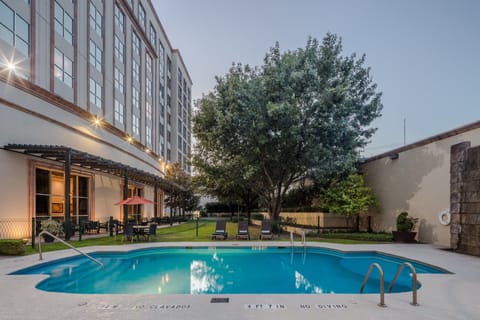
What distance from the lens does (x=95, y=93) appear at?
22.0 meters

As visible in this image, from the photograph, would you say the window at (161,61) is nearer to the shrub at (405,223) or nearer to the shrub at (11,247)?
the shrub at (11,247)

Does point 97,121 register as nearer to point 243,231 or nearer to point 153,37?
point 243,231

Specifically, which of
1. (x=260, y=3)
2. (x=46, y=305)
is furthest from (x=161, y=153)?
(x=46, y=305)

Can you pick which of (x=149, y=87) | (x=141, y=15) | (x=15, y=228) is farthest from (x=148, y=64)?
(x=15, y=228)

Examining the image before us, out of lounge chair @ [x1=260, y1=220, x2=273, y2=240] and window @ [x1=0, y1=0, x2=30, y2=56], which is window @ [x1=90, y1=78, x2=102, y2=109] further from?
lounge chair @ [x1=260, y1=220, x2=273, y2=240]

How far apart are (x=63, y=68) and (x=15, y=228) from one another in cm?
943

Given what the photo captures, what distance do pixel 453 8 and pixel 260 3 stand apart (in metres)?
11.4

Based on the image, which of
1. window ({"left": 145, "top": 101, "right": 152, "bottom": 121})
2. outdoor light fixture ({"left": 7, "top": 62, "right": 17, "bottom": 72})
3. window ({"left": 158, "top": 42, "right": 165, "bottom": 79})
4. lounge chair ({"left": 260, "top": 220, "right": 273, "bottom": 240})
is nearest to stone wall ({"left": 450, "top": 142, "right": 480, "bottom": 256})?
lounge chair ({"left": 260, "top": 220, "right": 273, "bottom": 240})

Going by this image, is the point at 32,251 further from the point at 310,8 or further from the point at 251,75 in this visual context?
the point at 310,8

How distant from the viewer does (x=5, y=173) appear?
13.7 m

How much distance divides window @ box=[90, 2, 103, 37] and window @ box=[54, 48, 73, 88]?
4899 millimetres

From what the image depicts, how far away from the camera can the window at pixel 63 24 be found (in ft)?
57.9

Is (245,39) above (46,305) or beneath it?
above

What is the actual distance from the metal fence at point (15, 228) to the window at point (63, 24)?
10.8 m
